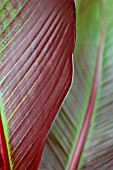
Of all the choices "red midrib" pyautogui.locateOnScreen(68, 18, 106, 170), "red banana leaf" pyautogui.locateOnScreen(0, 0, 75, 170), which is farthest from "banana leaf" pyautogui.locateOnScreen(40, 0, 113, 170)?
"red banana leaf" pyautogui.locateOnScreen(0, 0, 75, 170)

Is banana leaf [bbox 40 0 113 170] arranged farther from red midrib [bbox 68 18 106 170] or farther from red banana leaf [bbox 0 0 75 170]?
red banana leaf [bbox 0 0 75 170]

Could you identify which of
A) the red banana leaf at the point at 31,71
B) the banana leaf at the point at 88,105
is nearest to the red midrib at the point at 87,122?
the banana leaf at the point at 88,105

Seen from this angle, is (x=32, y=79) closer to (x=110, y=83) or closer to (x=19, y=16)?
(x=19, y=16)

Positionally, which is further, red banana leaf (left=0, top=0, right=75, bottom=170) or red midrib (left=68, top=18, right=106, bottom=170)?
red midrib (left=68, top=18, right=106, bottom=170)

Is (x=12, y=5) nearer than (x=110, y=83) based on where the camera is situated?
Yes

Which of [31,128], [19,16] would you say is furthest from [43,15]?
[31,128]

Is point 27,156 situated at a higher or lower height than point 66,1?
lower
